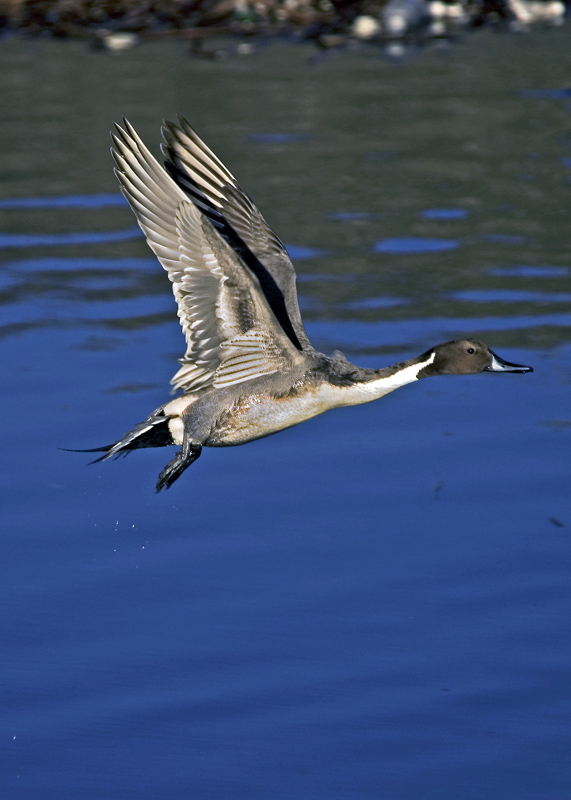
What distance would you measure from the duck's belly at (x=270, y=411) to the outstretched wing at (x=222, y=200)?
0.78m

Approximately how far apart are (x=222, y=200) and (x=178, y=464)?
1.52 m

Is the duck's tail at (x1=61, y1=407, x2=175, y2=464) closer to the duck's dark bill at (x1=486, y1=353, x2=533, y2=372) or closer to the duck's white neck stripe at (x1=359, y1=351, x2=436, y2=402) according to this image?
the duck's white neck stripe at (x1=359, y1=351, x2=436, y2=402)

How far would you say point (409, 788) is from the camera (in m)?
4.65

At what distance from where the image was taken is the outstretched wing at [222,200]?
6852 millimetres

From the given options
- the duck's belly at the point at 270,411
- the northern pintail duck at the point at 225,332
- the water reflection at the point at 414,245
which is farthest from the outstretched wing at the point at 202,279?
the water reflection at the point at 414,245

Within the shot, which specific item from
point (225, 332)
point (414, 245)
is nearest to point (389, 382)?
point (225, 332)

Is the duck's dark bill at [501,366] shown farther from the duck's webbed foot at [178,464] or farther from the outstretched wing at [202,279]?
the duck's webbed foot at [178,464]

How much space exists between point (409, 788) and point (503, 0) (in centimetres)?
1698

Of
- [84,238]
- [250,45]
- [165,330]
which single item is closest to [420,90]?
[250,45]

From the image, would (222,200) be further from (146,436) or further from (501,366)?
(501,366)

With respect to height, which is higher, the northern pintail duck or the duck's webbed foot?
the northern pintail duck

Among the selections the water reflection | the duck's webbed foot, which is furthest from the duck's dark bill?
the water reflection

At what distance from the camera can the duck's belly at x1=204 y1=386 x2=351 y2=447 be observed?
6.29 meters

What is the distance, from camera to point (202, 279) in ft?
19.6
